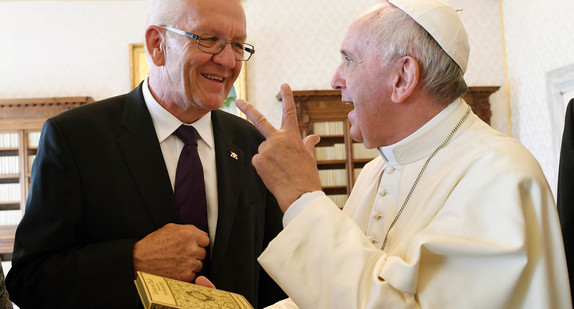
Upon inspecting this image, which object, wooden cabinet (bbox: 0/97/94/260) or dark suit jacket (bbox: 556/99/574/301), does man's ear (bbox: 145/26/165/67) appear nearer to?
dark suit jacket (bbox: 556/99/574/301)

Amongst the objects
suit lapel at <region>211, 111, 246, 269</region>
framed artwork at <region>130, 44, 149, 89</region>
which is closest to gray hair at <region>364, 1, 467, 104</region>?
suit lapel at <region>211, 111, 246, 269</region>

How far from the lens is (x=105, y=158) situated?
1.87 meters

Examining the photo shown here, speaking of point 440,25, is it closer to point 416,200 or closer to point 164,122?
point 416,200

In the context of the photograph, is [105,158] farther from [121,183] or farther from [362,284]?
[362,284]

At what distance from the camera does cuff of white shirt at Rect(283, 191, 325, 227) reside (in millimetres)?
1521

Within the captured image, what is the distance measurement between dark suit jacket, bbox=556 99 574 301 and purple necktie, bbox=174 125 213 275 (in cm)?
124

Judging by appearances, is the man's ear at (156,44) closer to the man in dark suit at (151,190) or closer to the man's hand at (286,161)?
the man in dark suit at (151,190)

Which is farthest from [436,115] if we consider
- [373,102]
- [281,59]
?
[281,59]

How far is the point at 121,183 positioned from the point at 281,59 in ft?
22.7

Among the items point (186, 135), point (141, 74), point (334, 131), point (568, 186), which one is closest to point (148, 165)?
point (186, 135)

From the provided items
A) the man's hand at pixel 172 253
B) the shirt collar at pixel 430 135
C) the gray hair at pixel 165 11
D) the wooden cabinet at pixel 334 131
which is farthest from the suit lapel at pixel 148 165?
the wooden cabinet at pixel 334 131

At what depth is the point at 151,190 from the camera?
187 cm

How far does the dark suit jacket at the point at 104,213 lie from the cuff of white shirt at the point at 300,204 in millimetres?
A: 464

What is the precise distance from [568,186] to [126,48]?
25.8 feet
